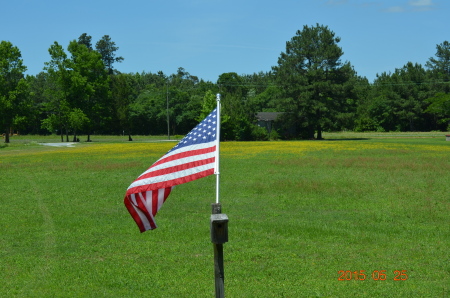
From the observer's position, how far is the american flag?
251 inches

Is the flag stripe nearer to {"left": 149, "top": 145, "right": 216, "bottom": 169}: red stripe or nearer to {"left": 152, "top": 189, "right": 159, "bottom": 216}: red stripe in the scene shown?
{"left": 149, "top": 145, "right": 216, "bottom": 169}: red stripe

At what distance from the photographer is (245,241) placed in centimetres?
1191

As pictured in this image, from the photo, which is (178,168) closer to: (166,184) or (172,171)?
(172,171)

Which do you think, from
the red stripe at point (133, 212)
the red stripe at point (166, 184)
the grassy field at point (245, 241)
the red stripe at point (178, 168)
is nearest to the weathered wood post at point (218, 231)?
the red stripe at point (166, 184)

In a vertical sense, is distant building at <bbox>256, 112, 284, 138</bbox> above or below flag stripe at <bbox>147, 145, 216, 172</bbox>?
above

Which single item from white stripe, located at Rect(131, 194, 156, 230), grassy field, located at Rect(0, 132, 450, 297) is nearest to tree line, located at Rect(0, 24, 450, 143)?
grassy field, located at Rect(0, 132, 450, 297)

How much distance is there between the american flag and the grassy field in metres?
2.51

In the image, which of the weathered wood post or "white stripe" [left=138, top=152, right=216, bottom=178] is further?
"white stripe" [left=138, top=152, right=216, bottom=178]

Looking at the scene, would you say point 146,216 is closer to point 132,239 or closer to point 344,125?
point 132,239

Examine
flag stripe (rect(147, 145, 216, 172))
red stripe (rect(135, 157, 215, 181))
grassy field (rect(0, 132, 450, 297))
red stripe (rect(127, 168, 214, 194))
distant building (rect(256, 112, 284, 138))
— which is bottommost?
grassy field (rect(0, 132, 450, 297))

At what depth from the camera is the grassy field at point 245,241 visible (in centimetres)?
891

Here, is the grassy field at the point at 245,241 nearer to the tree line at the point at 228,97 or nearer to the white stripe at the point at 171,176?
the white stripe at the point at 171,176

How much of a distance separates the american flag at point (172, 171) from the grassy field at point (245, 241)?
2.51 metres

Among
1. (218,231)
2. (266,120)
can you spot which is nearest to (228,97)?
(266,120)
